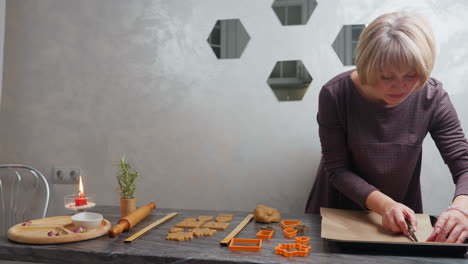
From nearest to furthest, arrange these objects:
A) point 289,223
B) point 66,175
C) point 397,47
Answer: point 397,47
point 289,223
point 66,175

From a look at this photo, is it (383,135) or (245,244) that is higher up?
(383,135)

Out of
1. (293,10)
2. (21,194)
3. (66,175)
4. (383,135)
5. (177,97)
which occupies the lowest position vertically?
(21,194)

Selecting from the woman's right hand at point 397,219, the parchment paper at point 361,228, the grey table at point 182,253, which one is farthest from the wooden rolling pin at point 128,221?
the woman's right hand at point 397,219

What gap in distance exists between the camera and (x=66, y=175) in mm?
2203

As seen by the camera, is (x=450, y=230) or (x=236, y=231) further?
(x=236, y=231)

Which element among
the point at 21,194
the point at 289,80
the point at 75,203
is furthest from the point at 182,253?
the point at 21,194

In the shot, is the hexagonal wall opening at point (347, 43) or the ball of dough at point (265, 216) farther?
the hexagonal wall opening at point (347, 43)

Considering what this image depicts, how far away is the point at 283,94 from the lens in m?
1.98

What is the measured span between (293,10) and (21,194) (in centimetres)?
166

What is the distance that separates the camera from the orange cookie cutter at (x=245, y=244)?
1.04 m

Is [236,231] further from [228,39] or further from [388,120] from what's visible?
[228,39]

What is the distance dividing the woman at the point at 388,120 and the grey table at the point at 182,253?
0.59 feet

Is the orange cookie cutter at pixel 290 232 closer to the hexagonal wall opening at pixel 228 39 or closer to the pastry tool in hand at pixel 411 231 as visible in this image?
the pastry tool in hand at pixel 411 231

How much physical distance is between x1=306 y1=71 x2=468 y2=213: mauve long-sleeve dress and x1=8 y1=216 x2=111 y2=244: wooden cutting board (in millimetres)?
733
